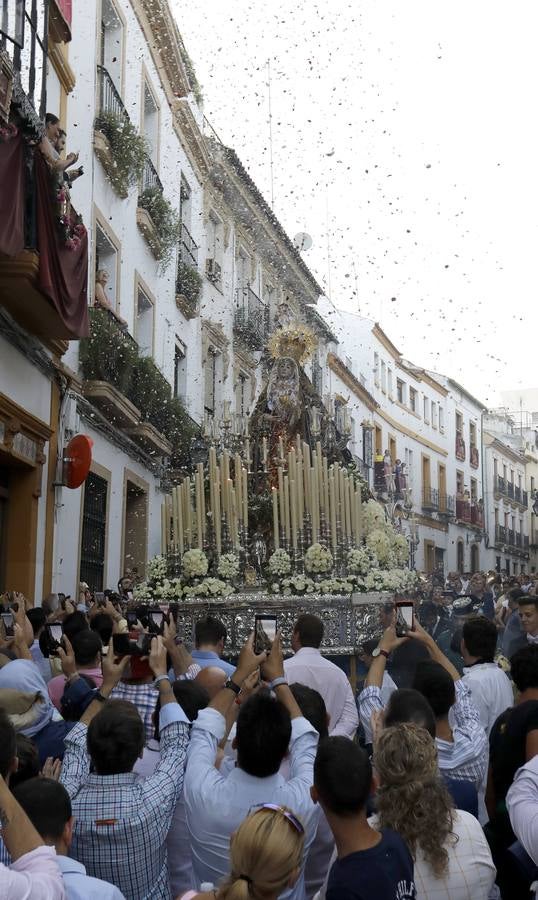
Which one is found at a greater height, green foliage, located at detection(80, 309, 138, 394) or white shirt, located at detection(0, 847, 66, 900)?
green foliage, located at detection(80, 309, 138, 394)

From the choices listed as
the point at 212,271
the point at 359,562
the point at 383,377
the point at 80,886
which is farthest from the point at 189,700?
the point at 383,377

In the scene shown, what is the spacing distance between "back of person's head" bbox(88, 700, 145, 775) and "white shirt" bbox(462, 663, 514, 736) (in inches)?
72.5

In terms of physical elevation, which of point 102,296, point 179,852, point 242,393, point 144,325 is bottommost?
point 179,852

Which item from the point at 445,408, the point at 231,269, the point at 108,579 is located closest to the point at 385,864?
the point at 108,579

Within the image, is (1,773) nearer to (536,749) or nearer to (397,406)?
(536,749)

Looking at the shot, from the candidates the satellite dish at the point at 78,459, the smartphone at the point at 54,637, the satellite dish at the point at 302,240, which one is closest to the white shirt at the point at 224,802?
the smartphone at the point at 54,637

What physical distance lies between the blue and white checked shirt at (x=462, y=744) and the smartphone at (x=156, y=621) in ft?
2.38

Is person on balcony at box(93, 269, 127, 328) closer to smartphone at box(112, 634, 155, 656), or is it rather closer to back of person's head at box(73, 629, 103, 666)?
back of person's head at box(73, 629, 103, 666)

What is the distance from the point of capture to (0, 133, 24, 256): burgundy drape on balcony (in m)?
7.56

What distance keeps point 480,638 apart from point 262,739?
1983 mm

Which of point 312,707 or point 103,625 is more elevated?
point 103,625

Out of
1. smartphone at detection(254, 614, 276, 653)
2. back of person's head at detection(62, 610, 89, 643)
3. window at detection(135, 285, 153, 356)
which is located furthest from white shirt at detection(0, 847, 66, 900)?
window at detection(135, 285, 153, 356)

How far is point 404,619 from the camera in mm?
3801

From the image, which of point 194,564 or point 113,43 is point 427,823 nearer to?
point 194,564
